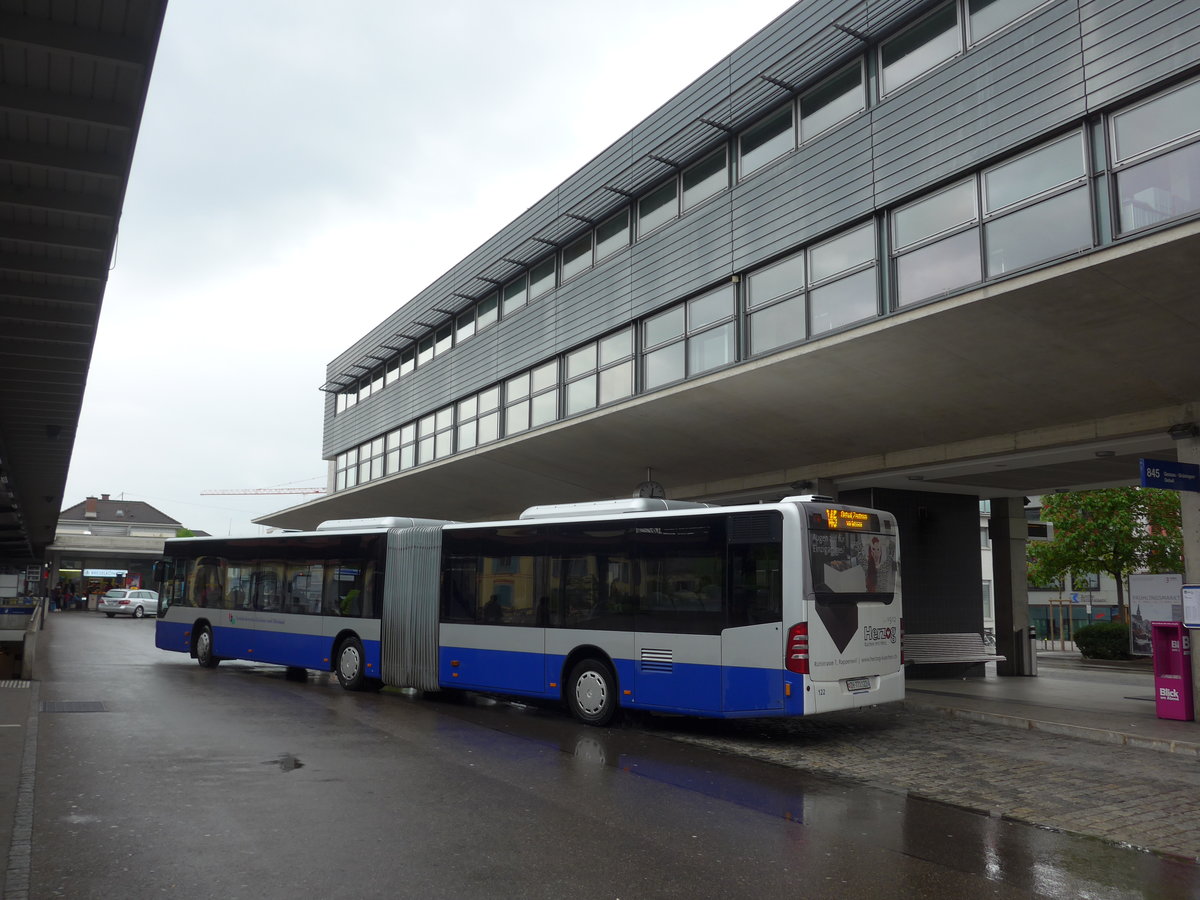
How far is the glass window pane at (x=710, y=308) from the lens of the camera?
1814 centimetres

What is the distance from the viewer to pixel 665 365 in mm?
19641

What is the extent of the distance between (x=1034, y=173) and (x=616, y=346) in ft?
33.2

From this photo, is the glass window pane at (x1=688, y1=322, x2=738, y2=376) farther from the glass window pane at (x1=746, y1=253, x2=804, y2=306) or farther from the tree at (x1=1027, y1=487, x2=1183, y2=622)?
the tree at (x1=1027, y1=487, x2=1183, y2=622)

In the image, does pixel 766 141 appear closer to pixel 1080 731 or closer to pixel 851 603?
pixel 851 603

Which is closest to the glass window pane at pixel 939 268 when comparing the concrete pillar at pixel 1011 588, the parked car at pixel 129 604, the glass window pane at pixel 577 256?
the concrete pillar at pixel 1011 588

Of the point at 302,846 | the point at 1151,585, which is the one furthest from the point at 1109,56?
the point at 302,846

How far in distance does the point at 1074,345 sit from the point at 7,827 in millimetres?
12188

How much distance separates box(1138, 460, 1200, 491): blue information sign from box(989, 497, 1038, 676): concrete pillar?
338 inches

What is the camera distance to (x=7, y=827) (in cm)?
661

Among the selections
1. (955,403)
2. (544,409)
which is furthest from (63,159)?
(544,409)

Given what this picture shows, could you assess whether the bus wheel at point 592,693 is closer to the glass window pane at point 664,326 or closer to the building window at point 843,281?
the building window at point 843,281

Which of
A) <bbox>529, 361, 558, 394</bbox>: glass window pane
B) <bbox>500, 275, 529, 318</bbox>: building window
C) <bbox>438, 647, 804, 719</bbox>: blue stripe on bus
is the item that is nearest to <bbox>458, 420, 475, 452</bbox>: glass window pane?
<bbox>500, 275, 529, 318</bbox>: building window

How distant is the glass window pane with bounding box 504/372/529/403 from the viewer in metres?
25.0

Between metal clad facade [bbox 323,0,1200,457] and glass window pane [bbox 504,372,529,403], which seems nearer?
metal clad facade [bbox 323,0,1200,457]
